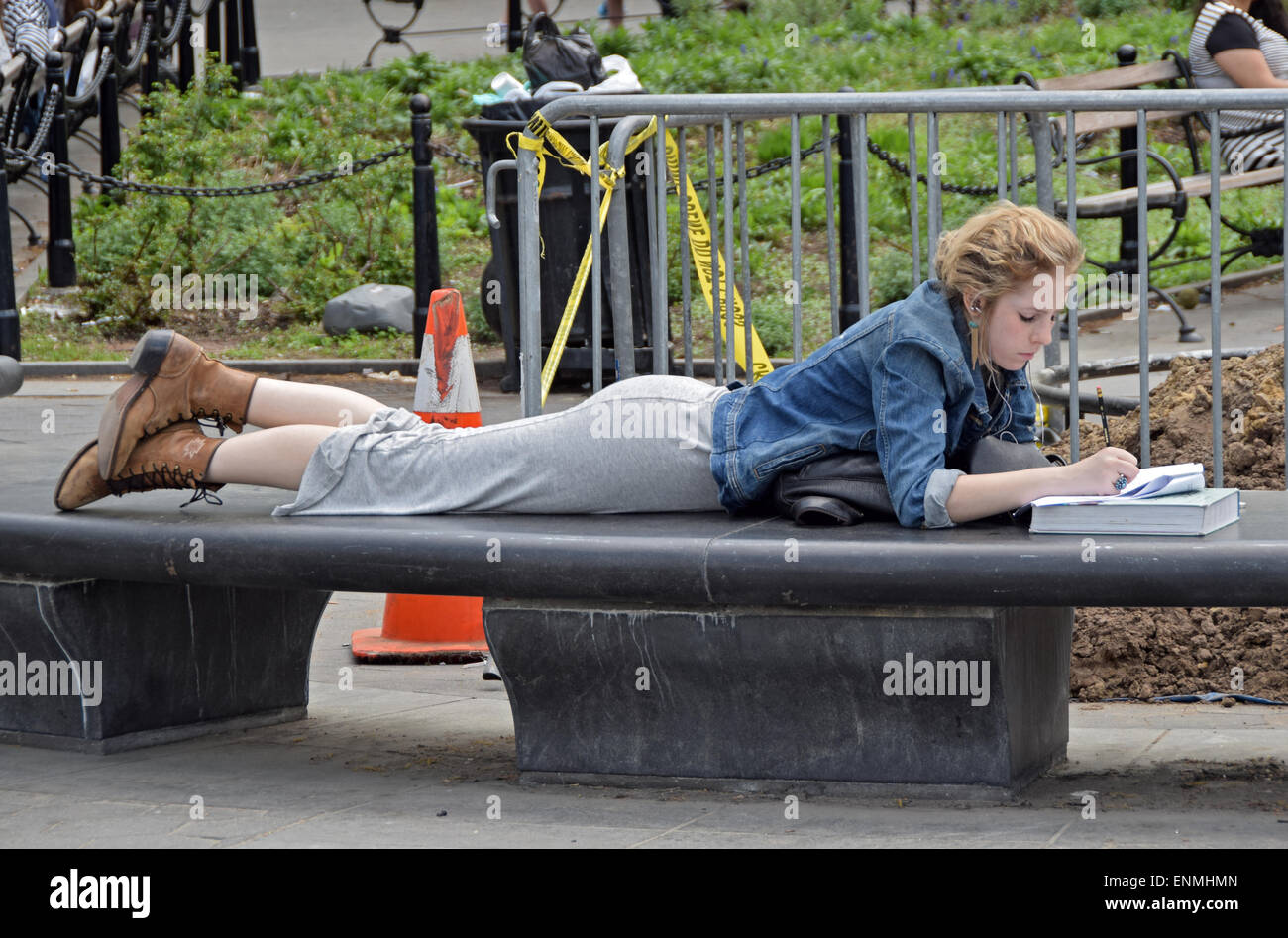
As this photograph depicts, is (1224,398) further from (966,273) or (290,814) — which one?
(290,814)

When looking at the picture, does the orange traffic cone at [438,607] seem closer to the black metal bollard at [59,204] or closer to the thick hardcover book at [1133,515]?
the thick hardcover book at [1133,515]

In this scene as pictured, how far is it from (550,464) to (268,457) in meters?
0.67

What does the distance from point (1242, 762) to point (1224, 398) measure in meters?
1.92

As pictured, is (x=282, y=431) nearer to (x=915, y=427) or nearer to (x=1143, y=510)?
(x=915, y=427)

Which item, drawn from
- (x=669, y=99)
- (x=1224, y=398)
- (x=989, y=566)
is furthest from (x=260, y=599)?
(x=1224, y=398)

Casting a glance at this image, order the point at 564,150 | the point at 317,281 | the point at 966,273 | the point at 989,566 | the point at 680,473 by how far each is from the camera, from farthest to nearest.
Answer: the point at 317,281, the point at 564,150, the point at 680,473, the point at 966,273, the point at 989,566

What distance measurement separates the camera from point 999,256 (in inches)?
141

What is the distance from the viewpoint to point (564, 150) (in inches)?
213

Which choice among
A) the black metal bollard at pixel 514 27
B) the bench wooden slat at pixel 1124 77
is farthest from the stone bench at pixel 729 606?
the black metal bollard at pixel 514 27

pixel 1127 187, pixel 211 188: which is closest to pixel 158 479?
pixel 211 188

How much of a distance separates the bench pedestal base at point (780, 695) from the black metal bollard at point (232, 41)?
42.0 feet

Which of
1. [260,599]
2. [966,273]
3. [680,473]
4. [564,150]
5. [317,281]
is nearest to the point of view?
[966,273]

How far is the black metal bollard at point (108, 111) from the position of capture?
12.6 metres

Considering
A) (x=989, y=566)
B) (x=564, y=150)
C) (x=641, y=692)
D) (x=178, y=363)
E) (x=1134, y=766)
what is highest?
(x=564, y=150)
